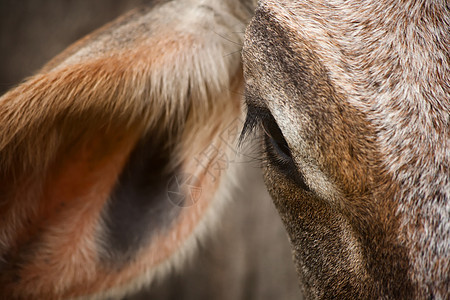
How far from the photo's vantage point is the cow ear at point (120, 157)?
5.51 ft

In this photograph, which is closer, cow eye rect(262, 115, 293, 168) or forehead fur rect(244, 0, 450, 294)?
forehead fur rect(244, 0, 450, 294)

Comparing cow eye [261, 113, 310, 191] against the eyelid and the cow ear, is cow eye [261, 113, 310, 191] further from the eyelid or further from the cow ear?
the cow ear

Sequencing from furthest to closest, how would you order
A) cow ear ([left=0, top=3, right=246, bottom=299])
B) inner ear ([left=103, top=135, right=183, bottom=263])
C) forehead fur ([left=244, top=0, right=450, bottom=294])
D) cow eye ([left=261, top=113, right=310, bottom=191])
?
inner ear ([left=103, top=135, right=183, bottom=263]) < cow ear ([left=0, top=3, right=246, bottom=299]) < cow eye ([left=261, top=113, right=310, bottom=191]) < forehead fur ([left=244, top=0, right=450, bottom=294])

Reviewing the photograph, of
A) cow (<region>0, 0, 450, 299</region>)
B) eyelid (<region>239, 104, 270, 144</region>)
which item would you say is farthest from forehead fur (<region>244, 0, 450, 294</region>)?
eyelid (<region>239, 104, 270, 144</region>)

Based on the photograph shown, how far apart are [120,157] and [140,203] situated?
0.21m

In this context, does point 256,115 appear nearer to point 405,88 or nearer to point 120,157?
point 405,88

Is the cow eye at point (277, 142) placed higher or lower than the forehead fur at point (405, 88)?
lower

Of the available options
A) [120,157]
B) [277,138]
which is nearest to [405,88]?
[277,138]

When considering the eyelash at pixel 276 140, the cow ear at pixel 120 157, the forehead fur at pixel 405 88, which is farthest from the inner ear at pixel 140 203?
the forehead fur at pixel 405 88

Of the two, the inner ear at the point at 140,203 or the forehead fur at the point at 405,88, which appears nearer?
the forehead fur at the point at 405,88

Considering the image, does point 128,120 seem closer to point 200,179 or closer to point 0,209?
point 200,179

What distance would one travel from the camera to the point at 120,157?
1937 mm

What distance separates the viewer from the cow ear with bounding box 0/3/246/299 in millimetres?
1680

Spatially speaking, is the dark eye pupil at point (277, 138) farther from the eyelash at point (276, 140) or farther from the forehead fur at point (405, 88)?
the forehead fur at point (405, 88)
